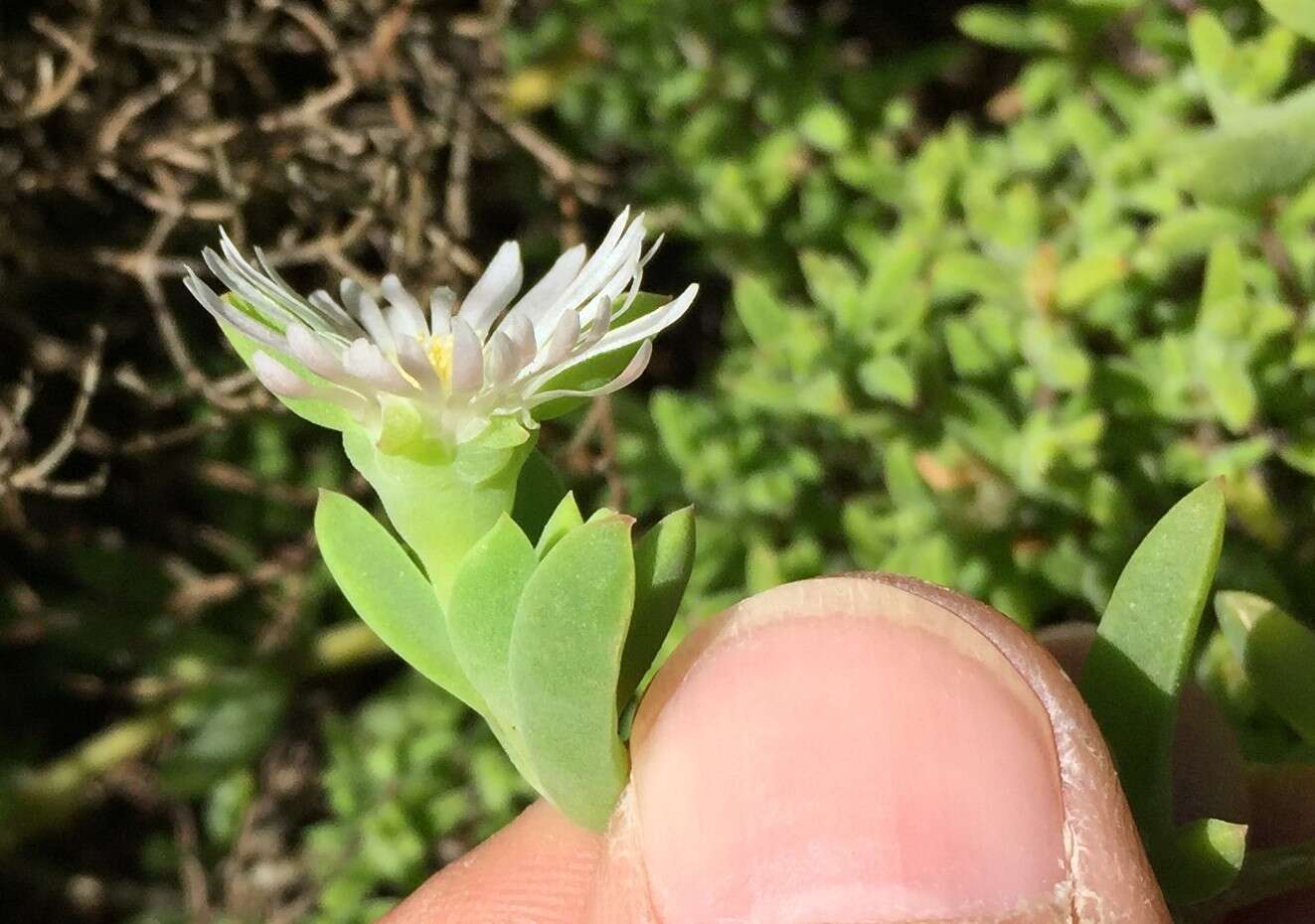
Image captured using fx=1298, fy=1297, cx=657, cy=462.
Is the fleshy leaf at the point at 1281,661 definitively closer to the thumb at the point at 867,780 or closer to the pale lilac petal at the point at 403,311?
the thumb at the point at 867,780

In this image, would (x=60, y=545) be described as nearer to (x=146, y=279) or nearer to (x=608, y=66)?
(x=146, y=279)

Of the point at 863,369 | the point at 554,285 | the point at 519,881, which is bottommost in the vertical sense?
the point at 519,881

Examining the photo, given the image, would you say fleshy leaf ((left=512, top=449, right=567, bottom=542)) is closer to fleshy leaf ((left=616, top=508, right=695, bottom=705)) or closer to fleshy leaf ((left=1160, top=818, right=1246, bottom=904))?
fleshy leaf ((left=616, top=508, right=695, bottom=705))

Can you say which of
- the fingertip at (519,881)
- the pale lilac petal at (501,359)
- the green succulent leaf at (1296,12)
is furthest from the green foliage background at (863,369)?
the pale lilac petal at (501,359)

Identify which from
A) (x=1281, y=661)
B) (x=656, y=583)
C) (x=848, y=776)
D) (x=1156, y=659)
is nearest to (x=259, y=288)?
(x=656, y=583)

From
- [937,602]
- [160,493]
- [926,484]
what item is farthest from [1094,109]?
[160,493]

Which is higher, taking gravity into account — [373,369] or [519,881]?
[373,369]

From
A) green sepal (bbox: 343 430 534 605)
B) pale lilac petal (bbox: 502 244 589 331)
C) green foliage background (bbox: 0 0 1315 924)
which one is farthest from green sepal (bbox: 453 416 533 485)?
green foliage background (bbox: 0 0 1315 924)

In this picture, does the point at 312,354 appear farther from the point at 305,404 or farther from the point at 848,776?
the point at 848,776
